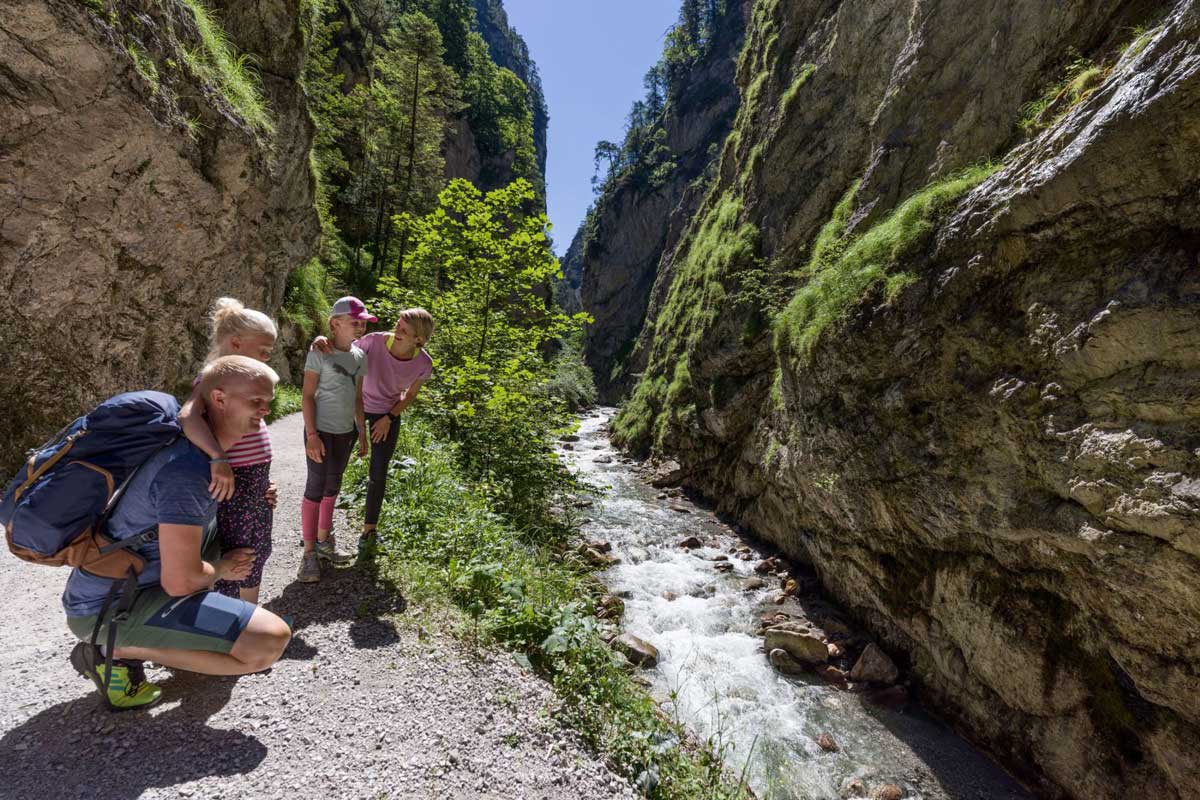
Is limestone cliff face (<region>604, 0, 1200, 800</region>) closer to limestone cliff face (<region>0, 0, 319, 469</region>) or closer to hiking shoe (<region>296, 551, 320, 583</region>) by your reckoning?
hiking shoe (<region>296, 551, 320, 583</region>)

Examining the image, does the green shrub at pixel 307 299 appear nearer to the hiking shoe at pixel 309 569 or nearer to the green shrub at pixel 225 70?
the green shrub at pixel 225 70

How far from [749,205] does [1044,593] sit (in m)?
15.8

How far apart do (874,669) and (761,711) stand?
2007mm

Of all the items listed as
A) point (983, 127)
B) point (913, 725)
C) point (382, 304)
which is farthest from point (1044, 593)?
point (382, 304)

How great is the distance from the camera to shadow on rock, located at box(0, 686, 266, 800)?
2.20 meters

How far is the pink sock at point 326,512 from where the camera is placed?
14.8 feet

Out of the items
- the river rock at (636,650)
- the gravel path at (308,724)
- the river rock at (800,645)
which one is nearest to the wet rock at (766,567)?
the river rock at (800,645)

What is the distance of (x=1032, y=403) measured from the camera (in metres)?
5.24

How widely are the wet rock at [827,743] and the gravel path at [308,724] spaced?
13.4 ft

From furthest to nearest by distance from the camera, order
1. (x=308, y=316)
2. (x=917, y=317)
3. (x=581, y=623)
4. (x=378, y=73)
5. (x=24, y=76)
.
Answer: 1. (x=378, y=73)
2. (x=308, y=316)
3. (x=917, y=317)
4. (x=24, y=76)
5. (x=581, y=623)

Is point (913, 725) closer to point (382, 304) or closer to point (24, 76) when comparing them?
point (382, 304)

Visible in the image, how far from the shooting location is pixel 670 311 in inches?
999

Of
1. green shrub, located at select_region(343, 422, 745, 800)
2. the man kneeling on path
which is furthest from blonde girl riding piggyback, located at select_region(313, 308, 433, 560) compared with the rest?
the man kneeling on path

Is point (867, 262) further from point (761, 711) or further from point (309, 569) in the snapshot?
point (309, 569)
